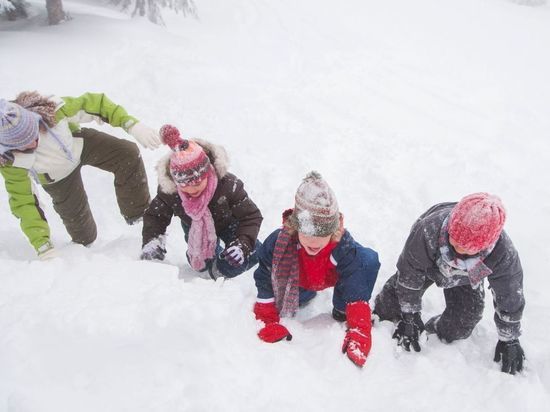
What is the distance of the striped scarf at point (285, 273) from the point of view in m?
2.76

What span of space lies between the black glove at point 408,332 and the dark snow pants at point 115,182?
115 inches

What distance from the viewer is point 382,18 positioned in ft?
41.9

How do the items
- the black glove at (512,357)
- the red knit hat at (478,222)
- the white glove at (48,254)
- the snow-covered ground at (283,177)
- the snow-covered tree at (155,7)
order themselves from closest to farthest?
the snow-covered ground at (283,177) < the red knit hat at (478,222) < the black glove at (512,357) < the white glove at (48,254) < the snow-covered tree at (155,7)

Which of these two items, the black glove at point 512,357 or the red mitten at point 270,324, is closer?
the red mitten at point 270,324

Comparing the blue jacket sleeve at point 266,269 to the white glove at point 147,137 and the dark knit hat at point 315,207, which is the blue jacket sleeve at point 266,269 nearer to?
the dark knit hat at point 315,207

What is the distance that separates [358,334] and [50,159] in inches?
116


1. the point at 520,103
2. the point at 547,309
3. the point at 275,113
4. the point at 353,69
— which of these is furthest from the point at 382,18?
the point at 547,309

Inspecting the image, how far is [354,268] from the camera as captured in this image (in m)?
2.81

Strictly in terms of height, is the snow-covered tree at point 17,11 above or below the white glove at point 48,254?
above

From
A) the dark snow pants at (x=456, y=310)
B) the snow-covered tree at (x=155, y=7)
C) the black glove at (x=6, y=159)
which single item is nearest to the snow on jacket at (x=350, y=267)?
the dark snow pants at (x=456, y=310)

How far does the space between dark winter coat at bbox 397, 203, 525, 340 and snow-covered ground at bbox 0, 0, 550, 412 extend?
353 mm

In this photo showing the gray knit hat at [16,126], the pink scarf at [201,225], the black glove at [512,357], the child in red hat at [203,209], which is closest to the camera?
the black glove at [512,357]

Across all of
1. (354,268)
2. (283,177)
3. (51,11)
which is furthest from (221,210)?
(51,11)

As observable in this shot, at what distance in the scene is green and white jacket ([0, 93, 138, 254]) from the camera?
3.25 m
